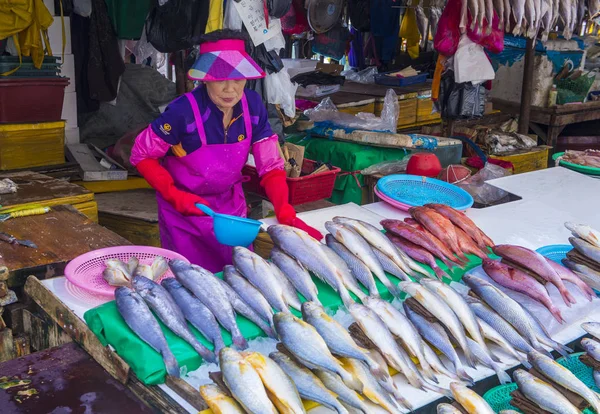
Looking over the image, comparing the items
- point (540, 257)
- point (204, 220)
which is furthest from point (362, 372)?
point (204, 220)

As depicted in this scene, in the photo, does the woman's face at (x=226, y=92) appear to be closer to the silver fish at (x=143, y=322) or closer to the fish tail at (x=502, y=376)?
the silver fish at (x=143, y=322)

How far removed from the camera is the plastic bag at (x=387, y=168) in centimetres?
584

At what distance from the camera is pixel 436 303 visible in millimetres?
2320

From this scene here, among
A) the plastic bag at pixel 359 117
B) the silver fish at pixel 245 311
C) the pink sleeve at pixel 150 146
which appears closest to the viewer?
the silver fish at pixel 245 311

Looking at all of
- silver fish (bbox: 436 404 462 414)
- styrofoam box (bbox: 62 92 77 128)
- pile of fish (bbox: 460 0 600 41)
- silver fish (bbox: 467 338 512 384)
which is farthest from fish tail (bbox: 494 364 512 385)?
styrofoam box (bbox: 62 92 77 128)

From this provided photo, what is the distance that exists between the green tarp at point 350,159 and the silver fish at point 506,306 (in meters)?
3.59

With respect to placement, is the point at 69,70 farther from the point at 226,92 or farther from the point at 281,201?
the point at 281,201

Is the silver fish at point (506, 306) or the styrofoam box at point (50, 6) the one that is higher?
the styrofoam box at point (50, 6)

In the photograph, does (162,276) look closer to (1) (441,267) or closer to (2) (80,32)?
(1) (441,267)

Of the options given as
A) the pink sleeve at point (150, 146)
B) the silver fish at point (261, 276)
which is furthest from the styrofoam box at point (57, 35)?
the silver fish at point (261, 276)

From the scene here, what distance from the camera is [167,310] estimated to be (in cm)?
217

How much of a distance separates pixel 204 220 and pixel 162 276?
1283 mm

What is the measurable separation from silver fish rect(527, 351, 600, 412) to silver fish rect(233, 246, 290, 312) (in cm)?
91

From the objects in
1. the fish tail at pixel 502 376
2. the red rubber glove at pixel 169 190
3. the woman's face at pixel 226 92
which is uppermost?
the woman's face at pixel 226 92
